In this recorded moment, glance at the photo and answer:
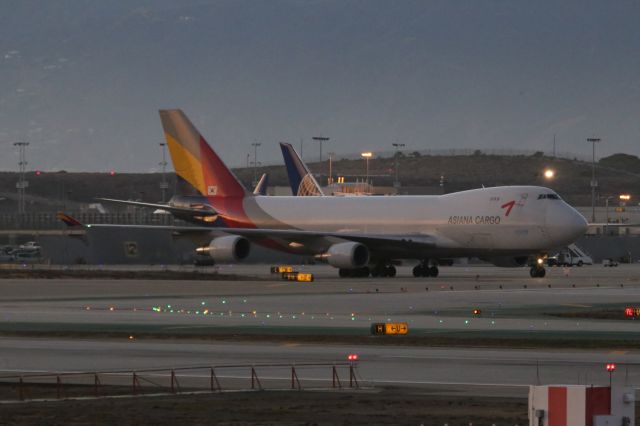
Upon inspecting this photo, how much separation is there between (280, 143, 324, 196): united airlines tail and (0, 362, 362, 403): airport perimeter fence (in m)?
67.3

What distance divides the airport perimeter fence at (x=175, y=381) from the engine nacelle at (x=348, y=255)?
132 feet

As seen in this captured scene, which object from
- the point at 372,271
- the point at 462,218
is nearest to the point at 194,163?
the point at 372,271

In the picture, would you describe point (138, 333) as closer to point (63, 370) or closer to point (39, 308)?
point (63, 370)

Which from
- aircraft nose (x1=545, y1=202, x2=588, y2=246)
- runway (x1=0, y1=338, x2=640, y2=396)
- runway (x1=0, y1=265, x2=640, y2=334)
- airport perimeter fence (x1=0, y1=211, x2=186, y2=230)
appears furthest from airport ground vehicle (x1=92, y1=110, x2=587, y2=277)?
runway (x1=0, y1=338, x2=640, y2=396)

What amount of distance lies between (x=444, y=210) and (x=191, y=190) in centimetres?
1573

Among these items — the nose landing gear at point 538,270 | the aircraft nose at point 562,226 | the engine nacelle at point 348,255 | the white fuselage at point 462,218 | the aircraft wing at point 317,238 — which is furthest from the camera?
the aircraft wing at point 317,238

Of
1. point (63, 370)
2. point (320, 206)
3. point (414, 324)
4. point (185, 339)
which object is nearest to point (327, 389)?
point (63, 370)

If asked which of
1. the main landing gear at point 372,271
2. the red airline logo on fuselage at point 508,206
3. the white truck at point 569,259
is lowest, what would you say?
the main landing gear at point 372,271

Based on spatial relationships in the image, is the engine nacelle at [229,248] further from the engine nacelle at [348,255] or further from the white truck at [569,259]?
the white truck at [569,259]

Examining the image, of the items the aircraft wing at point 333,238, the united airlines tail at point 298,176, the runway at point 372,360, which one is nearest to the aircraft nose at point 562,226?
the aircraft wing at point 333,238

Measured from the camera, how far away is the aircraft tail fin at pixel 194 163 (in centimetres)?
7394

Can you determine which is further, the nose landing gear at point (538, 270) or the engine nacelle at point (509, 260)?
the engine nacelle at point (509, 260)

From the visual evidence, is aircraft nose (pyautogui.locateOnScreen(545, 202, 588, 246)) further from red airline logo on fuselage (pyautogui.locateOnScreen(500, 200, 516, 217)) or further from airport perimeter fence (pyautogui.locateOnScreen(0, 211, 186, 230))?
airport perimeter fence (pyautogui.locateOnScreen(0, 211, 186, 230))

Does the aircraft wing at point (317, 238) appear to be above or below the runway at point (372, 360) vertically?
above
